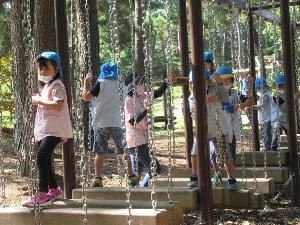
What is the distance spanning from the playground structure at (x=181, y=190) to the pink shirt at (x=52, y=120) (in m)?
0.31

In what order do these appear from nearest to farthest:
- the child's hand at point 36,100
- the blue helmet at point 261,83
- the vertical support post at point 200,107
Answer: the vertical support post at point 200,107
the child's hand at point 36,100
the blue helmet at point 261,83

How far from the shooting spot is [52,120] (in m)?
3.81

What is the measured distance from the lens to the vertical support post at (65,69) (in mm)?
4141

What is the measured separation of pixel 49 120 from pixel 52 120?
2cm

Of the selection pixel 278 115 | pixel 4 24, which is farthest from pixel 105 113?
pixel 4 24

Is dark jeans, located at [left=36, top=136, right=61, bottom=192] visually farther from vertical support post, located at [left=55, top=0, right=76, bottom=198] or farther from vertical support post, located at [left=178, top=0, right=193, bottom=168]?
vertical support post, located at [left=178, top=0, right=193, bottom=168]

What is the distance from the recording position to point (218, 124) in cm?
450

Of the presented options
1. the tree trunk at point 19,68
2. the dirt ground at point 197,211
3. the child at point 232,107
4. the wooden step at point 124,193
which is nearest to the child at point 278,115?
the dirt ground at point 197,211

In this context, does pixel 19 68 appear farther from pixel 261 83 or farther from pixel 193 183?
pixel 193 183

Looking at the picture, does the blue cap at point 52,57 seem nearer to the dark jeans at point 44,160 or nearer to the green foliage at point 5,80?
the dark jeans at point 44,160

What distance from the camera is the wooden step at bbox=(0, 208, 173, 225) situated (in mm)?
3084

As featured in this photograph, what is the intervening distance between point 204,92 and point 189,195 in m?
0.79

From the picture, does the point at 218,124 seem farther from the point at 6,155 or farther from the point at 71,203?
the point at 6,155

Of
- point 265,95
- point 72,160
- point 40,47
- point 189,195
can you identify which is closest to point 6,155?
point 40,47
